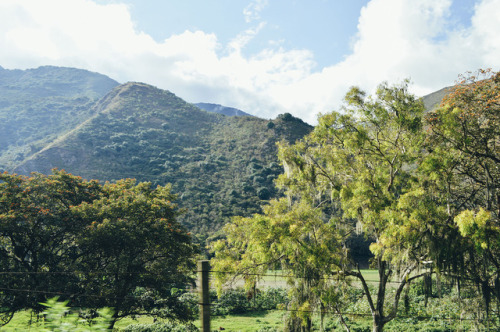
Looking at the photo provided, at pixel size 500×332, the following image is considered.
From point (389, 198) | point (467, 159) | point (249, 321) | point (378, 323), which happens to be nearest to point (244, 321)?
point (249, 321)

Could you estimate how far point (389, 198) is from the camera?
31.8ft

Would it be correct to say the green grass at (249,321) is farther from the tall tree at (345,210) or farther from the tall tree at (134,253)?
the tall tree at (345,210)

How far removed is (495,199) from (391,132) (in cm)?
350

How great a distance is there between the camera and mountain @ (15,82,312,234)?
4653 centimetres

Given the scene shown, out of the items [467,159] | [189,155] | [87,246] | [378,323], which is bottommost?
[378,323]

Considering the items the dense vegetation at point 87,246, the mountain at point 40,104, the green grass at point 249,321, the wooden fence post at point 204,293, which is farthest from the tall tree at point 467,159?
the mountain at point 40,104

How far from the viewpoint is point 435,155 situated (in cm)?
926

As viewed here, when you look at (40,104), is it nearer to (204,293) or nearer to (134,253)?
(134,253)

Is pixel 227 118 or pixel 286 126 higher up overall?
pixel 227 118

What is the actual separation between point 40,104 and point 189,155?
3787 inches

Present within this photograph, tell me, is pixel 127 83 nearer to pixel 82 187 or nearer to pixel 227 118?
pixel 227 118

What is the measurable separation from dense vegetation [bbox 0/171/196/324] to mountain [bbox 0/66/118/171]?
59.6 metres

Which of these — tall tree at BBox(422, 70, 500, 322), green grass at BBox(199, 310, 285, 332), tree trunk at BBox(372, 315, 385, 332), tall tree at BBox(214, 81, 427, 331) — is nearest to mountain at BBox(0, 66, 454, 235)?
green grass at BBox(199, 310, 285, 332)

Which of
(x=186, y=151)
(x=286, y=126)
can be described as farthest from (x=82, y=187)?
(x=286, y=126)
